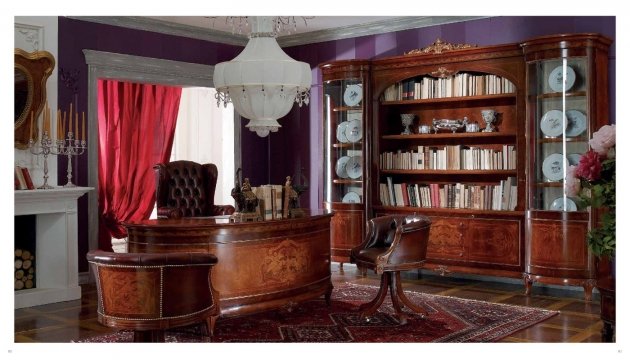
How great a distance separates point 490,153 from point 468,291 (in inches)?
52.3

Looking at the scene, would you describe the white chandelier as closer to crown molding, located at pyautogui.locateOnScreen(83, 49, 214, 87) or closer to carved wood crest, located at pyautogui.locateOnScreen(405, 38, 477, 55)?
carved wood crest, located at pyautogui.locateOnScreen(405, 38, 477, 55)

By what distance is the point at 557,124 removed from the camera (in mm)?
6520

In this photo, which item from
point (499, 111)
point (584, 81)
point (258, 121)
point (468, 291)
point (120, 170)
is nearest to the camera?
point (258, 121)

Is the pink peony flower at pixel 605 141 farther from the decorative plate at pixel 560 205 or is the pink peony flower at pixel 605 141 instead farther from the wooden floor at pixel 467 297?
the decorative plate at pixel 560 205

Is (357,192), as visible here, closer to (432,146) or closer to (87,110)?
(432,146)

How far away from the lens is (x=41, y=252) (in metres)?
6.48

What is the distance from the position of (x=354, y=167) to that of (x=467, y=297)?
6.69 ft

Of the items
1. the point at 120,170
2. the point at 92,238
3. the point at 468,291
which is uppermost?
the point at 120,170

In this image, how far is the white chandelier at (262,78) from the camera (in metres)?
4.93

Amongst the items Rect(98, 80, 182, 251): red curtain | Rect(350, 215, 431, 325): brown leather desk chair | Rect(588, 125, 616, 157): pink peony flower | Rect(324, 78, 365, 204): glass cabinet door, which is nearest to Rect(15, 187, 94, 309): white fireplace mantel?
Rect(98, 80, 182, 251): red curtain

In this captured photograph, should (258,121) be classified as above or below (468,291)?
above

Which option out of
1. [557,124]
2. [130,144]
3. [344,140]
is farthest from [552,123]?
[130,144]

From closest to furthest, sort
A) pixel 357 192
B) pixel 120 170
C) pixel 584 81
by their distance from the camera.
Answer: pixel 584 81
pixel 357 192
pixel 120 170
